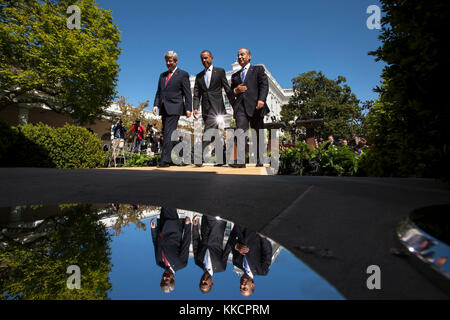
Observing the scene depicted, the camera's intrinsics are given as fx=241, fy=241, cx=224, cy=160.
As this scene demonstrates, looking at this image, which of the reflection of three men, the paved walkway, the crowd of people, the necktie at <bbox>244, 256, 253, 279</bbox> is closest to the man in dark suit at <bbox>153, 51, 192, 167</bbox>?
the paved walkway

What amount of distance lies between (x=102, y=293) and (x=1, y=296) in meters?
0.24

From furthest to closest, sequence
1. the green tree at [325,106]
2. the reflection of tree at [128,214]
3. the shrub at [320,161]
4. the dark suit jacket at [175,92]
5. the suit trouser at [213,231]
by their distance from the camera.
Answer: the green tree at [325,106] → the dark suit jacket at [175,92] → the shrub at [320,161] → the reflection of tree at [128,214] → the suit trouser at [213,231]

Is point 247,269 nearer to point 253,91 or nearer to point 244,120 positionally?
point 244,120

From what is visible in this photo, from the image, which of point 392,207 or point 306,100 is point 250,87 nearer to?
point 392,207

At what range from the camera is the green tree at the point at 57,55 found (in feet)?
54.4

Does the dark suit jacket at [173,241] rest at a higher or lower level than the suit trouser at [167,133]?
lower

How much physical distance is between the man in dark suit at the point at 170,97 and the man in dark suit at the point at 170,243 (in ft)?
13.7

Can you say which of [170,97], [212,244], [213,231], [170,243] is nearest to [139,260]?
[170,243]

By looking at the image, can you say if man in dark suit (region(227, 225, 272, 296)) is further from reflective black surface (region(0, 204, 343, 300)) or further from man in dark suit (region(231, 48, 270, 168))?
man in dark suit (region(231, 48, 270, 168))

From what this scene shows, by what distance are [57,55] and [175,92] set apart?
17075 millimetres

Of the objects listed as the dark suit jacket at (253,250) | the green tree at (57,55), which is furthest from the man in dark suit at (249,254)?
the green tree at (57,55)

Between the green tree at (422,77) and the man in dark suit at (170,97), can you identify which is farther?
the man in dark suit at (170,97)

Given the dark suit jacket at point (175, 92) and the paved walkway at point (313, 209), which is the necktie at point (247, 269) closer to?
the paved walkway at point (313, 209)
